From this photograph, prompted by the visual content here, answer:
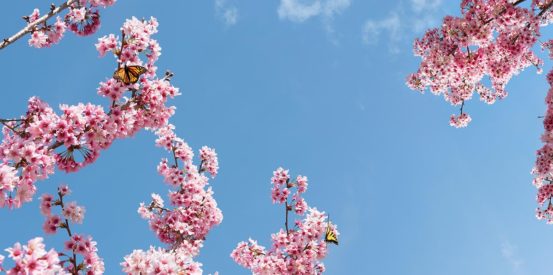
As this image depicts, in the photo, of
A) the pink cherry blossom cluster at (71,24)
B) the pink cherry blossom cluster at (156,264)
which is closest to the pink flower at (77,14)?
the pink cherry blossom cluster at (71,24)

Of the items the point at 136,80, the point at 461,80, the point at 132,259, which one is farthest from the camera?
the point at 461,80

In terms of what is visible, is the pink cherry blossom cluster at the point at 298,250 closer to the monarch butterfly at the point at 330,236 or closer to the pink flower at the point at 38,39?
the monarch butterfly at the point at 330,236

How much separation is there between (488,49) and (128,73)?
12979 mm

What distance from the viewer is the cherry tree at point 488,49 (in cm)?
1384

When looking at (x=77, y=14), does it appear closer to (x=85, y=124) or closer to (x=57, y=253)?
(x=85, y=124)

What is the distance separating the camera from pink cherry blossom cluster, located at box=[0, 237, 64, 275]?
16.3 ft

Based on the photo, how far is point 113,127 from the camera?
794 centimetres

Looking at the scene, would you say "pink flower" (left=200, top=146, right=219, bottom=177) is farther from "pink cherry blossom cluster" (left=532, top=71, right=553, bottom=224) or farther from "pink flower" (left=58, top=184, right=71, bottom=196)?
"pink cherry blossom cluster" (left=532, top=71, right=553, bottom=224)

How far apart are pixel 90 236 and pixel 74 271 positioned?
0.55 meters

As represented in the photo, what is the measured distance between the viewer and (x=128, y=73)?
8539 millimetres

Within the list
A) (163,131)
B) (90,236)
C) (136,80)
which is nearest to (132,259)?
(90,236)

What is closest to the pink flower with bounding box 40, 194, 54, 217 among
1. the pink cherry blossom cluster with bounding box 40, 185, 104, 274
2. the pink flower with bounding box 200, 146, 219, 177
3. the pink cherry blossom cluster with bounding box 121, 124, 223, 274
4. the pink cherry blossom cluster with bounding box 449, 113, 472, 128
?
the pink cherry blossom cluster with bounding box 40, 185, 104, 274

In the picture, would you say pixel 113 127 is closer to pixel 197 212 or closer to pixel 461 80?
pixel 197 212

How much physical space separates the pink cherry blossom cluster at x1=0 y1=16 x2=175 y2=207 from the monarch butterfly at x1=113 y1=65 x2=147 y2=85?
0.31ft
